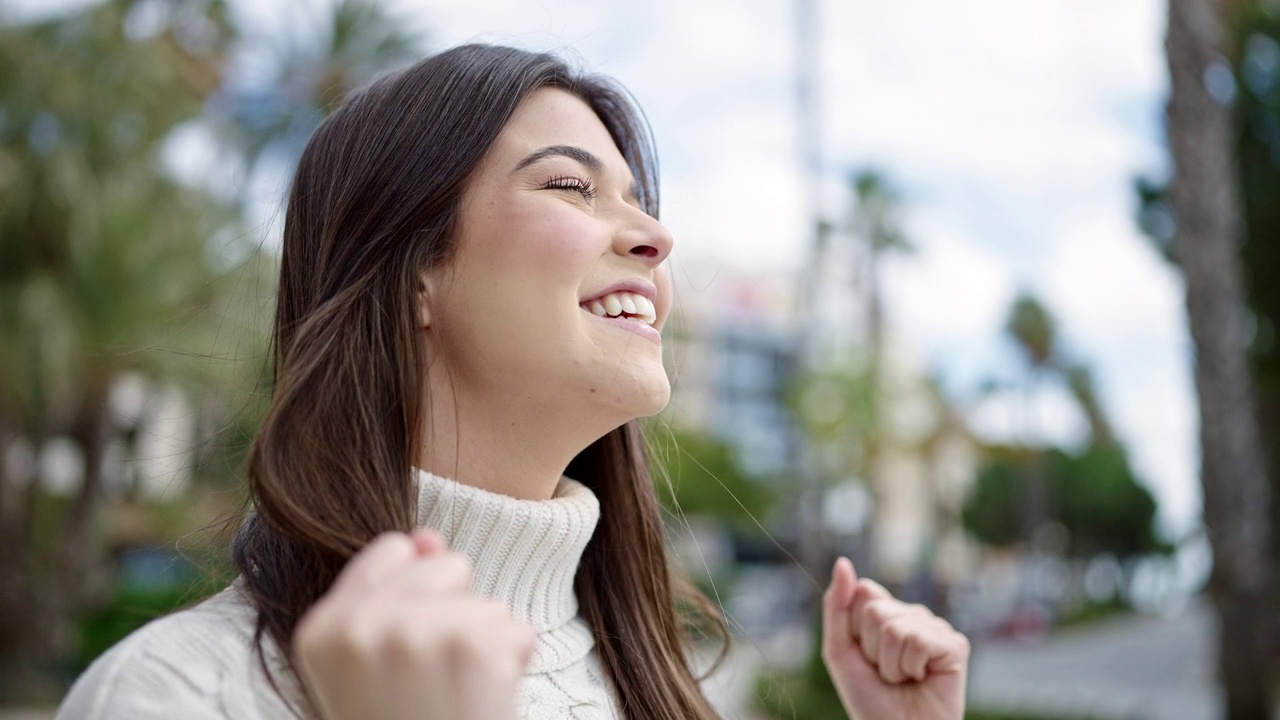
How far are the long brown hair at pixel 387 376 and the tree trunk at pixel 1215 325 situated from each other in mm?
8377

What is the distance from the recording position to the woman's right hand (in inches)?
37.5

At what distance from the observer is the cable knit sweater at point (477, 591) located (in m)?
1.23

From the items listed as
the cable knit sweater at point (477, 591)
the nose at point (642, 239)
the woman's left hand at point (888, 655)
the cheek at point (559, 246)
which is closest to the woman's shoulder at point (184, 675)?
the cable knit sweater at point (477, 591)

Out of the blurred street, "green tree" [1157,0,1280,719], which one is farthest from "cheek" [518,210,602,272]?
the blurred street

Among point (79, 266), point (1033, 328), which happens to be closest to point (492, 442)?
point (79, 266)

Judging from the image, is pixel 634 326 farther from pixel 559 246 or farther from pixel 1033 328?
pixel 1033 328

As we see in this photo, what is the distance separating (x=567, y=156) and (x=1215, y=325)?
28.7 ft

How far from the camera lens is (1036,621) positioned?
35.4 meters

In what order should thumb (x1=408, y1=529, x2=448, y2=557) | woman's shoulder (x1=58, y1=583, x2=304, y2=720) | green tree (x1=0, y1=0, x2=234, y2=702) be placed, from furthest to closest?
green tree (x1=0, y1=0, x2=234, y2=702) < woman's shoulder (x1=58, y1=583, x2=304, y2=720) < thumb (x1=408, y1=529, x2=448, y2=557)

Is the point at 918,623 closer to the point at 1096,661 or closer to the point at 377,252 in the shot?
the point at 377,252

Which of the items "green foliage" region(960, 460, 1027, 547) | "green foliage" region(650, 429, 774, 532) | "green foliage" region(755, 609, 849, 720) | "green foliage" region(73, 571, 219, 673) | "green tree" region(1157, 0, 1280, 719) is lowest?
"green foliage" region(960, 460, 1027, 547)

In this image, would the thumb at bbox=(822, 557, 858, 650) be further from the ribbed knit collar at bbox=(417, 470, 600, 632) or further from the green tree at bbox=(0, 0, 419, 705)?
the green tree at bbox=(0, 0, 419, 705)

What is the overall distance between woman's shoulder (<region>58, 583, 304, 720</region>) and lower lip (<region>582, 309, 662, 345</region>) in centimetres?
59

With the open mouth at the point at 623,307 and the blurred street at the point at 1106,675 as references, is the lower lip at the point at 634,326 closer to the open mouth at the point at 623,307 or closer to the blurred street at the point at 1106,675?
the open mouth at the point at 623,307
